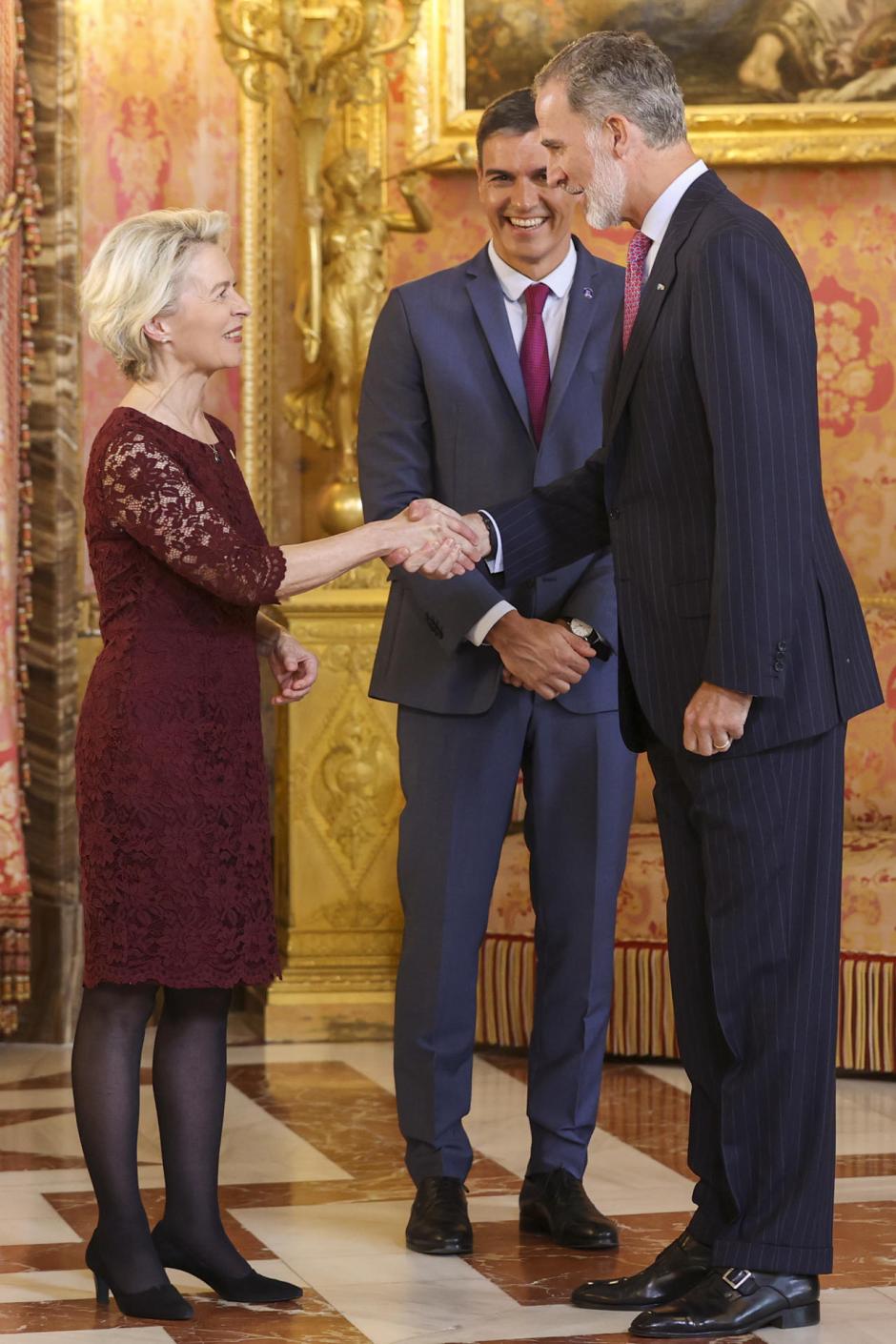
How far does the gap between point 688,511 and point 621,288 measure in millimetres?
795

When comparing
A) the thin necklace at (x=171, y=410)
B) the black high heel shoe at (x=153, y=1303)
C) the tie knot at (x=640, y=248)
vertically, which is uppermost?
the tie knot at (x=640, y=248)

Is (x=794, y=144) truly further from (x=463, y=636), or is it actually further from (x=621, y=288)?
(x=463, y=636)

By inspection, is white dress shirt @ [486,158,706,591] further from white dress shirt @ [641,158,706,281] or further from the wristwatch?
the wristwatch

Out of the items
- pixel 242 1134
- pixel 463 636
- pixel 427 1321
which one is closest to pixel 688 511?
pixel 463 636

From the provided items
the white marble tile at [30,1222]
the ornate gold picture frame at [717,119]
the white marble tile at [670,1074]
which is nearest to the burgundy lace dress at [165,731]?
the white marble tile at [30,1222]

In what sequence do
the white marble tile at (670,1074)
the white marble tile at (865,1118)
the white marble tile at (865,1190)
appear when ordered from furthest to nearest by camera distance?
the white marble tile at (670,1074)
the white marble tile at (865,1118)
the white marble tile at (865,1190)

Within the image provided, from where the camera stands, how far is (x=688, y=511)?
2.68 meters

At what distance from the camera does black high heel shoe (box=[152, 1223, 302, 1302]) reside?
2814mm

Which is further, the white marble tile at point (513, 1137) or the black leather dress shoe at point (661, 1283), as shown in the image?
the white marble tile at point (513, 1137)

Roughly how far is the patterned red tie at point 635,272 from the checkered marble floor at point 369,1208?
136 centimetres

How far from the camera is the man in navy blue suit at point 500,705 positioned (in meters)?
3.21

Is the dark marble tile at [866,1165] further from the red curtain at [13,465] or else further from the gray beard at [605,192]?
the red curtain at [13,465]

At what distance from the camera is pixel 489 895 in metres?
3.31

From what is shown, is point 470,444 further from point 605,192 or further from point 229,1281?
point 229,1281
